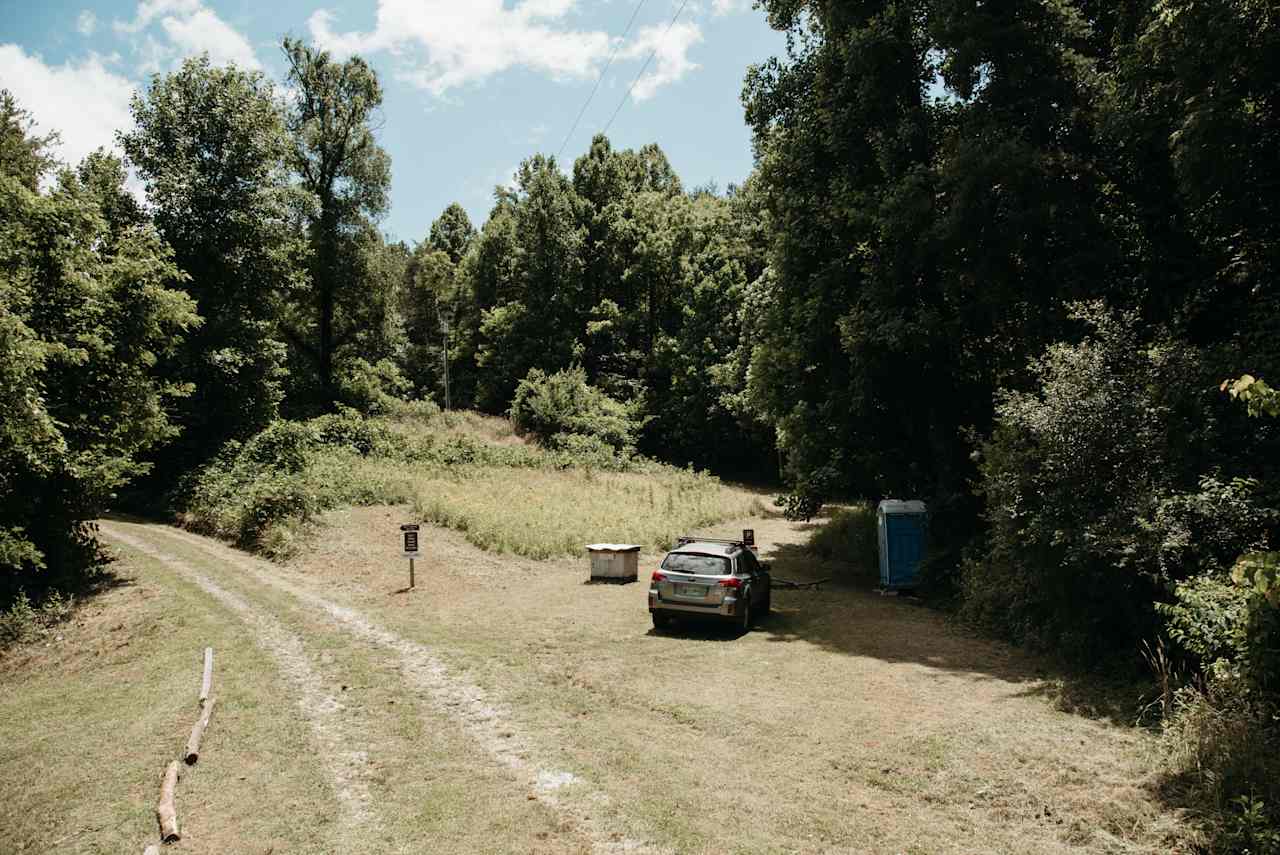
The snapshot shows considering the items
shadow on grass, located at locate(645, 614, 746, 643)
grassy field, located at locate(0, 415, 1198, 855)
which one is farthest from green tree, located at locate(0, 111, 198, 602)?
shadow on grass, located at locate(645, 614, 746, 643)

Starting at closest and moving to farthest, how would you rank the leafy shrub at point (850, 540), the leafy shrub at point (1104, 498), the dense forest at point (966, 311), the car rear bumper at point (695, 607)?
the leafy shrub at point (1104, 498)
the dense forest at point (966, 311)
the car rear bumper at point (695, 607)
the leafy shrub at point (850, 540)

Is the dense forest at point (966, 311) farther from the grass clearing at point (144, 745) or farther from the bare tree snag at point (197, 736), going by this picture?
the bare tree snag at point (197, 736)

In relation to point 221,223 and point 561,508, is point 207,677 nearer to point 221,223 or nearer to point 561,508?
point 561,508

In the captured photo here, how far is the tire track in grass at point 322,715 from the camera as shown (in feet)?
22.8

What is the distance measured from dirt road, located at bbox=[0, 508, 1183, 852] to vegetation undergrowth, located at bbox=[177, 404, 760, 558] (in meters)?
7.36

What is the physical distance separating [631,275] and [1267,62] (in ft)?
155

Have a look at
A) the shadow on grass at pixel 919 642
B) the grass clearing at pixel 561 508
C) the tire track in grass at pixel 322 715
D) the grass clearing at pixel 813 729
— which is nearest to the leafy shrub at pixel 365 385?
the grass clearing at pixel 561 508

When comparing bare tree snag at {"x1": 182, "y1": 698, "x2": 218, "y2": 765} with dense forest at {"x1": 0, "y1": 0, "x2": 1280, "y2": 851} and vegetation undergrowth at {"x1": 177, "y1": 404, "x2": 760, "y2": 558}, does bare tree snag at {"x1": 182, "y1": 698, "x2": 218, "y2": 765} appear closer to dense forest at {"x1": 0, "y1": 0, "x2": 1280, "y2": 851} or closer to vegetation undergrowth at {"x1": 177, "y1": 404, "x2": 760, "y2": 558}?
dense forest at {"x1": 0, "y1": 0, "x2": 1280, "y2": 851}

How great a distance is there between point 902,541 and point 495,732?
42.5ft

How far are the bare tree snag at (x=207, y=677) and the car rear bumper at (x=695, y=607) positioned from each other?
23.6ft

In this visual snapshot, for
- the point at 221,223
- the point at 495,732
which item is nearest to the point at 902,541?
the point at 495,732

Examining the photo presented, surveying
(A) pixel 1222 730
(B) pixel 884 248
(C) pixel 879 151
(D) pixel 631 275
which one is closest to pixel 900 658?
(A) pixel 1222 730

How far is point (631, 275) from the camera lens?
57.3 meters

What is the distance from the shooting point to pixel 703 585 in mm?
13820
